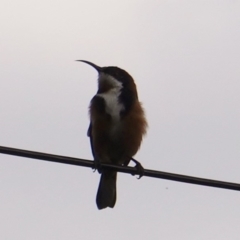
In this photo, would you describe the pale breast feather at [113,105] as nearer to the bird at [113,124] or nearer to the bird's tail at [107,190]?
the bird at [113,124]

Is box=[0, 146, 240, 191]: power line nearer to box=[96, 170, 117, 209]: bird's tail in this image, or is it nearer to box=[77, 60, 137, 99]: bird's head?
box=[77, 60, 137, 99]: bird's head

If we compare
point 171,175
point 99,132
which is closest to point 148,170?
point 171,175

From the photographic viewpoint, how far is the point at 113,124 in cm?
→ 750

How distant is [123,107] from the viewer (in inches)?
300

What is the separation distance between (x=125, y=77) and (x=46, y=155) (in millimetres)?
3222

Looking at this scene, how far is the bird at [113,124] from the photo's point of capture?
754cm

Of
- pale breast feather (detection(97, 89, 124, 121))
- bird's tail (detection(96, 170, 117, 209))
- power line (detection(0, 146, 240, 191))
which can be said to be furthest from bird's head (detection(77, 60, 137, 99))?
power line (detection(0, 146, 240, 191))

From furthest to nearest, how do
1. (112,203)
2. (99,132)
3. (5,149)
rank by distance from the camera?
(112,203)
(99,132)
(5,149)

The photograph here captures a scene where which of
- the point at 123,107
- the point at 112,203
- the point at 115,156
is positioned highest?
the point at 123,107

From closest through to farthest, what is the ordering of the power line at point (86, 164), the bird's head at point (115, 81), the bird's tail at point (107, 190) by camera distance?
the power line at point (86, 164)
the bird's head at point (115, 81)
the bird's tail at point (107, 190)

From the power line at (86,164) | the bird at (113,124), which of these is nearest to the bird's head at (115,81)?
the bird at (113,124)

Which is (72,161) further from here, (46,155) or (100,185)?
(100,185)

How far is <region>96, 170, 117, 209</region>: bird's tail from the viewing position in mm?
8102

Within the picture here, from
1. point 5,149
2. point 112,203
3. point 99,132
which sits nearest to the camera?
point 5,149
